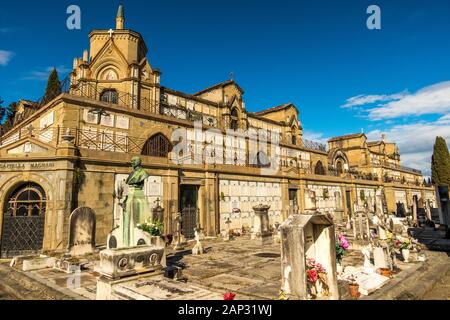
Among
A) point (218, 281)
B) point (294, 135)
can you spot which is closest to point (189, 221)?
point (218, 281)

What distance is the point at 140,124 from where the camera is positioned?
65.6ft

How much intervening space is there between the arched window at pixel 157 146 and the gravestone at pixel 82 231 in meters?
7.86

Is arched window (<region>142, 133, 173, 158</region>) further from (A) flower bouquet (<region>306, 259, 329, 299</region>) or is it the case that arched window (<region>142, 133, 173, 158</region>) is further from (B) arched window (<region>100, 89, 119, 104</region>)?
(A) flower bouquet (<region>306, 259, 329, 299</region>)

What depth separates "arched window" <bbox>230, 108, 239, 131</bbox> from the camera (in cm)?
2919

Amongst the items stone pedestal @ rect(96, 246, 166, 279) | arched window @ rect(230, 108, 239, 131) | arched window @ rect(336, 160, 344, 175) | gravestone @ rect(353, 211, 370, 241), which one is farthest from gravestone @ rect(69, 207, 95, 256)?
arched window @ rect(336, 160, 344, 175)

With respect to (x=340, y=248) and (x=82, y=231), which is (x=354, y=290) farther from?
(x=82, y=231)

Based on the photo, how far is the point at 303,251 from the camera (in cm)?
596

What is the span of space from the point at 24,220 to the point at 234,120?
69.1 feet

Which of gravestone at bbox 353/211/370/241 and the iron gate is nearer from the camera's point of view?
gravestone at bbox 353/211/370/241

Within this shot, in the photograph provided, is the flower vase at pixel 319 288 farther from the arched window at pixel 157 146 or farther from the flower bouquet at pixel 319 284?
the arched window at pixel 157 146

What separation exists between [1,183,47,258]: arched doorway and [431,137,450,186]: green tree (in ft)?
199

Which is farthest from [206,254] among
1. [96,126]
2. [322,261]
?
[96,126]

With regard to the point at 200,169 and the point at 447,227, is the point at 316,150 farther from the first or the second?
the point at 200,169
